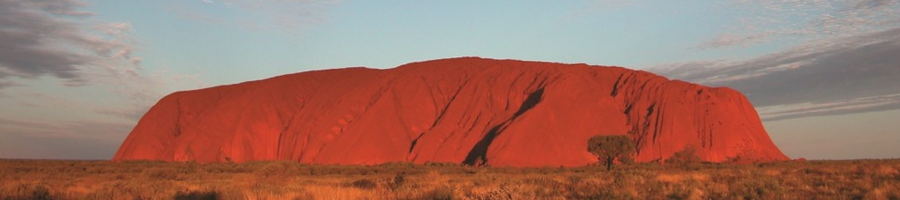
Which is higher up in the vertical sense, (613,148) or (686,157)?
(613,148)

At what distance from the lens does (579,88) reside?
70.7 metres

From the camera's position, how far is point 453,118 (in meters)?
72.1

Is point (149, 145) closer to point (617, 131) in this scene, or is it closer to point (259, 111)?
point (259, 111)

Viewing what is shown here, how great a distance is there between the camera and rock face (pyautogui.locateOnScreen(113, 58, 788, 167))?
64.6 meters

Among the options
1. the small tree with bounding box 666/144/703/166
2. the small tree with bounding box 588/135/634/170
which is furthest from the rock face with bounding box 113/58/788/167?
the small tree with bounding box 588/135/634/170

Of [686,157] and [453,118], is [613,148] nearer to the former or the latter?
[686,157]

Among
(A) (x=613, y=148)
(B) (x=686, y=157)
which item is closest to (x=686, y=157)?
(B) (x=686, y=157)

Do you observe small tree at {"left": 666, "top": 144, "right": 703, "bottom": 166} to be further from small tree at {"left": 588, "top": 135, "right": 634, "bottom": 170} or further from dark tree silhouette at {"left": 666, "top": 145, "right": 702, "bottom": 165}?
small tree at {"left": 588, "top": 135, "right": 634, "bottom": 170}

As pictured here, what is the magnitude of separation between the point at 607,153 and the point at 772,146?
2619 cm

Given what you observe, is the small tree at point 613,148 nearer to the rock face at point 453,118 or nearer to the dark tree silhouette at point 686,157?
the rock face at point 453,118

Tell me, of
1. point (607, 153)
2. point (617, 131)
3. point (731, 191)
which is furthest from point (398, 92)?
point (731, 191)

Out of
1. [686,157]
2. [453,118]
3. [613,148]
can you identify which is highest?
[453,118]

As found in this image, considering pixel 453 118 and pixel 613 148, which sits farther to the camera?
pixel 453 118

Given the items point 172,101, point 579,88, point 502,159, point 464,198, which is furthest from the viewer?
point 172,101
